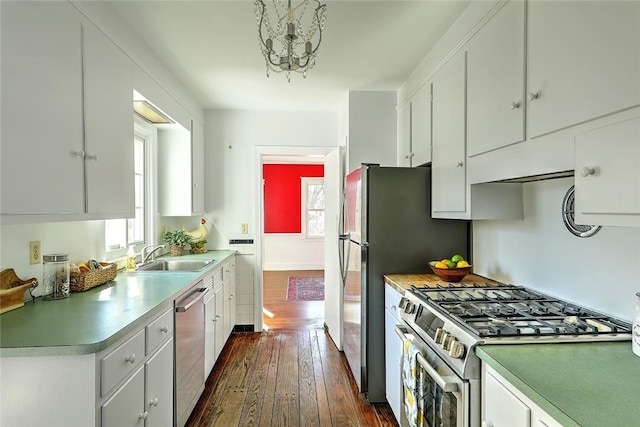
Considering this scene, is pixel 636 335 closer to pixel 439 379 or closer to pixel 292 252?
pixel 439 379

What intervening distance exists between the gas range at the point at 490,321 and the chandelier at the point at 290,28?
1245 millimetres

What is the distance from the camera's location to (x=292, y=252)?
24.9ft

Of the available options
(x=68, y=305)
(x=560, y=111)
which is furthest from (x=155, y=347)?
(x=560, y=111)

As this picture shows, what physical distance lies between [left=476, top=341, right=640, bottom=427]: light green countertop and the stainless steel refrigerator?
1230 millimetres

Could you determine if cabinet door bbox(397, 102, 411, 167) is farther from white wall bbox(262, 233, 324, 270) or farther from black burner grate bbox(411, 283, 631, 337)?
white wall bbox(262, 233, 324, 270)

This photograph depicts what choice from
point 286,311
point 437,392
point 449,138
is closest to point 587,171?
point 437,392

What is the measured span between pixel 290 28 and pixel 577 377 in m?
1.60

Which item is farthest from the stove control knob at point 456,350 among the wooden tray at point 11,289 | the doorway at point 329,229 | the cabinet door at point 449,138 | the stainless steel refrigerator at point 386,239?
the doorway at point 329,229

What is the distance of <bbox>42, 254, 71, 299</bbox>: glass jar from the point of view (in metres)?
1.70

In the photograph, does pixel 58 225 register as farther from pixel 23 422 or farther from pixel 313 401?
pixel 313 401

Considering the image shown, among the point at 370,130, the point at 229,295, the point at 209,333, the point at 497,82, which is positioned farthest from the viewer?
the point at 229,295

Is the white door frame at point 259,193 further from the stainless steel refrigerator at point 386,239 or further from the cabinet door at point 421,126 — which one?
the stainless steel refrigerator at point 386,239

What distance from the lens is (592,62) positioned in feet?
3.60

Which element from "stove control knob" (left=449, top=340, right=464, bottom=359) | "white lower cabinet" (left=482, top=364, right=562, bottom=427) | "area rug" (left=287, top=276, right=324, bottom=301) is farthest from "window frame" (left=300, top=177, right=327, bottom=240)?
"white lower cabinet" (left=482, top=364, right=562, bottom=427)
